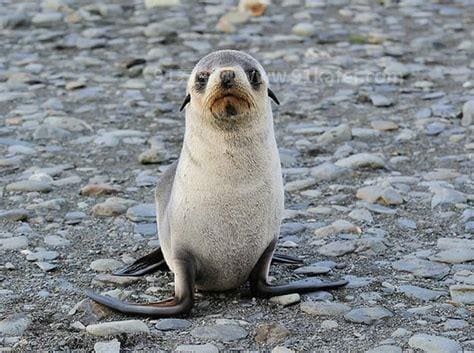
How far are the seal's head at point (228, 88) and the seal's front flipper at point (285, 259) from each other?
108 centimetres

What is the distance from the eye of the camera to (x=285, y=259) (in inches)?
238

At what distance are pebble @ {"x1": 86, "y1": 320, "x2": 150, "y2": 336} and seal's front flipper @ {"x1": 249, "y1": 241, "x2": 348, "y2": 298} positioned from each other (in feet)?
2.33

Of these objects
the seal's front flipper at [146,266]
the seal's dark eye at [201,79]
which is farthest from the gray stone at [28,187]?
the seal's dark eye at [201,79]

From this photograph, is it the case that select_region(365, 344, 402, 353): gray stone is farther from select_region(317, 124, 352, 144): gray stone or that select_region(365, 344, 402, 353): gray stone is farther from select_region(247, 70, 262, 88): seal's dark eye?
select_region(317, 124, 352, 144): gray stone

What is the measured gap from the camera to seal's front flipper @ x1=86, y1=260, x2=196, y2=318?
16.8 feet

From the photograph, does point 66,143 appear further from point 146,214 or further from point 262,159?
point 262,159

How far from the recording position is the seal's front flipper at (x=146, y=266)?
5.86 metres

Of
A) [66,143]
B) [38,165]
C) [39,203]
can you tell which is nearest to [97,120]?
[66,143]

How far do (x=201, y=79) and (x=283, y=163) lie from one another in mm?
3140

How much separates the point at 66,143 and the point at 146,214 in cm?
213

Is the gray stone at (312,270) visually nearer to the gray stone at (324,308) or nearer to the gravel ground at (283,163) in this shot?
the gravel ground at (283,163)

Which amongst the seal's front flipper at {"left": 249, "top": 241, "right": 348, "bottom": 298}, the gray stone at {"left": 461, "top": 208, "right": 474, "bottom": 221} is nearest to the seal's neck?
the seal's front flipper at {"left": 249, "top": 241, "right": 348, "bottom": 298}

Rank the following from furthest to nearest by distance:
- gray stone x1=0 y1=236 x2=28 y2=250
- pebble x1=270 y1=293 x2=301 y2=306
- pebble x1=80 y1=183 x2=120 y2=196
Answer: pebble x1=80 y1=183 x2=120 y2=196 → gray stone x1=0 y1=236 x2=28 y2=250 → pebble x1=270 y1=293 x2=301 y2=306

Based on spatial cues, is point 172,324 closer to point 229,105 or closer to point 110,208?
point 229,105
